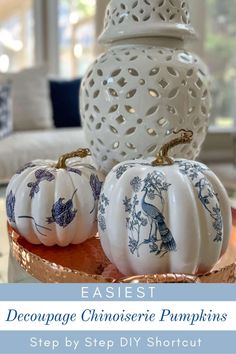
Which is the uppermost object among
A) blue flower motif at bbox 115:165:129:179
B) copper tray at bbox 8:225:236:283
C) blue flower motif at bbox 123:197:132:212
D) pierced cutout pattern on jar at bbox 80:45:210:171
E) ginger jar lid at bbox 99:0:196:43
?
ginger jar lid at bbox 99:0:196:43

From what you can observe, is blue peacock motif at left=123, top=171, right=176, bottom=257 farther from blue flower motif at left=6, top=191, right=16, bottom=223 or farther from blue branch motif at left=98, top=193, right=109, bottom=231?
blue flower motif at left=6, top=191, right=16, bottom=223

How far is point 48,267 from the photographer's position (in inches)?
21.5

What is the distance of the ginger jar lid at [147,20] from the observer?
0.67m

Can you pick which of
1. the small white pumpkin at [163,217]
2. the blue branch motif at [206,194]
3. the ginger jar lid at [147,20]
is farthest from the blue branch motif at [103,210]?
the ginger jar lid at [147,20]

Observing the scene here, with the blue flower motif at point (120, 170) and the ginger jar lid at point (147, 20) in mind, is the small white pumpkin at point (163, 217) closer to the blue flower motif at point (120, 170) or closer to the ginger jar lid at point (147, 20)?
the blue flower motif at point (120, 170)

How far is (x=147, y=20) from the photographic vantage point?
2.20ft

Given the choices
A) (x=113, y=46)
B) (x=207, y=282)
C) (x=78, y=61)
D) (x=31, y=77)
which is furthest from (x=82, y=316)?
(x=78, y=61)

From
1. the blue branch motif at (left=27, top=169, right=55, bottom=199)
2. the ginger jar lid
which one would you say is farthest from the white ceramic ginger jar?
the blue branch motif at (left=27, top=169, right=55, bottom=199)

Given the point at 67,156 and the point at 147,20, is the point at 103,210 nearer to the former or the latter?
the point at 67,156

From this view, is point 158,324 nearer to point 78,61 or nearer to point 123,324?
point 123,324

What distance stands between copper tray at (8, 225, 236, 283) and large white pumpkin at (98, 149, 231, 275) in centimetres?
3

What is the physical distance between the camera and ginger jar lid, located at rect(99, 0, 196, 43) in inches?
26.2

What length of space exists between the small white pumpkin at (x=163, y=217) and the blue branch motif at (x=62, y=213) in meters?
0.08

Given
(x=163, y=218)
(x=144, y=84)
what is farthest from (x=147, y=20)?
(x=163, y=218)
